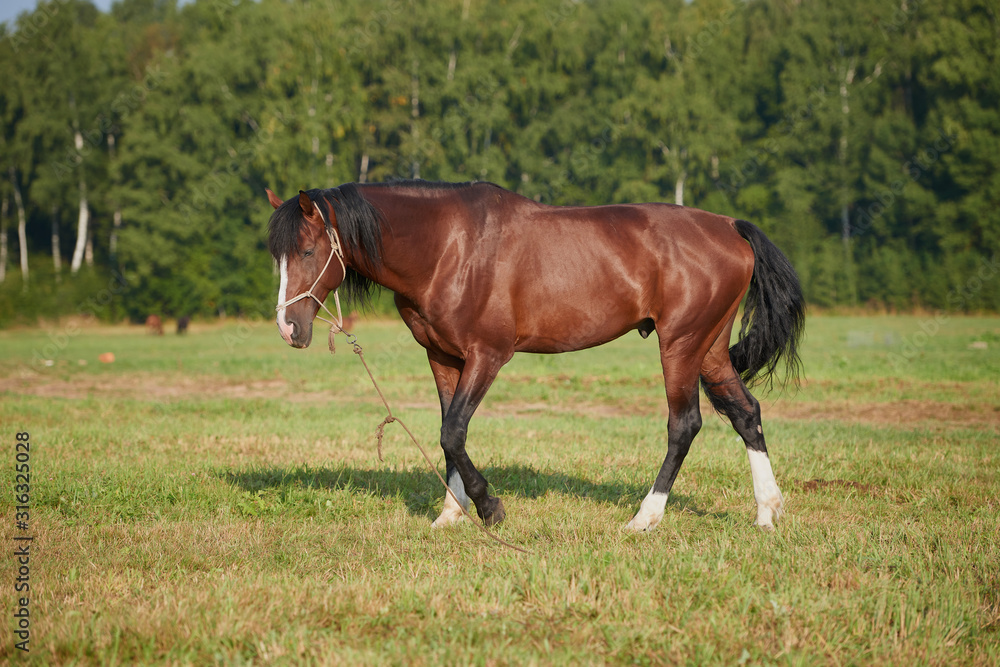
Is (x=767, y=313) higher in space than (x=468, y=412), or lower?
higher

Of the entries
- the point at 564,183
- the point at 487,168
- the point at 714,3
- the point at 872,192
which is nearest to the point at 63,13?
the point at 487,168

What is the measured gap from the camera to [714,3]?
46469 millimetres

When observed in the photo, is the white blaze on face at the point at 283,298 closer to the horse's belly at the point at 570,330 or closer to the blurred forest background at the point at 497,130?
the horse's belly at the point at 570,330

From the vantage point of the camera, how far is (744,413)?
6.06 meters

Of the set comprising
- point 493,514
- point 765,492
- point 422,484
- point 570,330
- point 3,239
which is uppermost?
point 570,330

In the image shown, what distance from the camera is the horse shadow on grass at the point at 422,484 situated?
6402 millimetres

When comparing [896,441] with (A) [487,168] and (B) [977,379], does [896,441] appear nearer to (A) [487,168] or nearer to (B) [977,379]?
(B) [977,379]

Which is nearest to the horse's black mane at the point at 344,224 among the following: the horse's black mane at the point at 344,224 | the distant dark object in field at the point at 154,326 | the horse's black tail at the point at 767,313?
the horse's black mane at the point at 344,224

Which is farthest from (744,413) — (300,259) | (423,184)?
(300,259)

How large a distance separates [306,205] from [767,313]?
11.5ft

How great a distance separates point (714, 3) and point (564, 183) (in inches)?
548

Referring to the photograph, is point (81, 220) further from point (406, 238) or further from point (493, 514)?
point (493, 514)

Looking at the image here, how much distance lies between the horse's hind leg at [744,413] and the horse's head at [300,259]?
2.90m

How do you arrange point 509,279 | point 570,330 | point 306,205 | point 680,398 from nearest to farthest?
point 306,205
point 509,279
point 570,330
point 680,398
